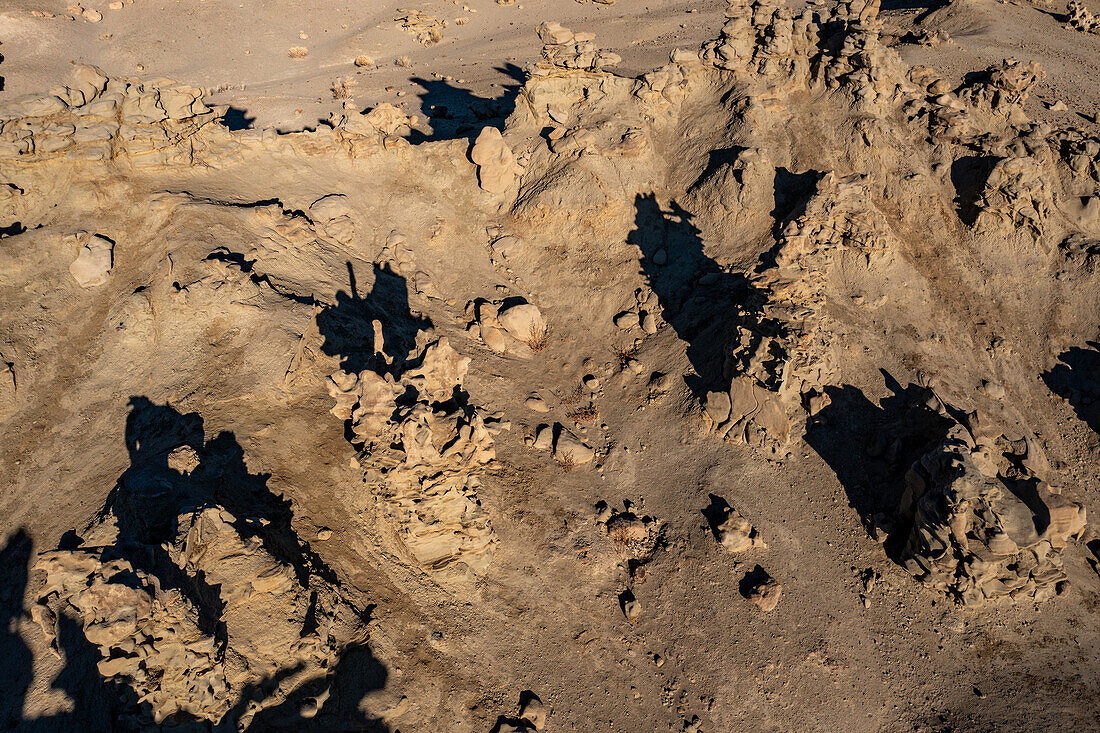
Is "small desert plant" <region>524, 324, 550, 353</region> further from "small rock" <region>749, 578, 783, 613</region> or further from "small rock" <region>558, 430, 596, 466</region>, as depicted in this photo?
"small rock" <region>749, 578, 783, 613</region>

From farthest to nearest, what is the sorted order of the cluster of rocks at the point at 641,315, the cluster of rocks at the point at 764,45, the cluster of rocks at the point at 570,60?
1. the cluster of rocks at the point at 764,45
2. the cluster of rocks at the point at 570,60
3. the cluster of rocks at the point at 641,315

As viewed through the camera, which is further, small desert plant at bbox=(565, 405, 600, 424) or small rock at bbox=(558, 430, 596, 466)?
small desert plant at bbox=(565, 405, 600, 424)

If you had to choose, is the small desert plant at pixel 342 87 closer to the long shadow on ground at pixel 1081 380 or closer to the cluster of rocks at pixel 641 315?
the cluster of rocks at pixel 641 315

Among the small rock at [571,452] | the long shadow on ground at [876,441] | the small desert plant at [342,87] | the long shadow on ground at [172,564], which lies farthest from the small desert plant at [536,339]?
the small desert plant at [342,87]

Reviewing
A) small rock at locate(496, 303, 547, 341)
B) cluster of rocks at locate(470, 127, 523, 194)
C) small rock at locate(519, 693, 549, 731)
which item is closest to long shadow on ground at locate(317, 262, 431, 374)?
small rock at locate(496, 303, 547, 341)

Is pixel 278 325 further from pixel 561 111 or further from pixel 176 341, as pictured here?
pixel 561 111

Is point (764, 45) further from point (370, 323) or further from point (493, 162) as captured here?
point (370, 323)

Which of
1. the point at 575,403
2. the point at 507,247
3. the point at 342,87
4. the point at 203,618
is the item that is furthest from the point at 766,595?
the point at 342,87
